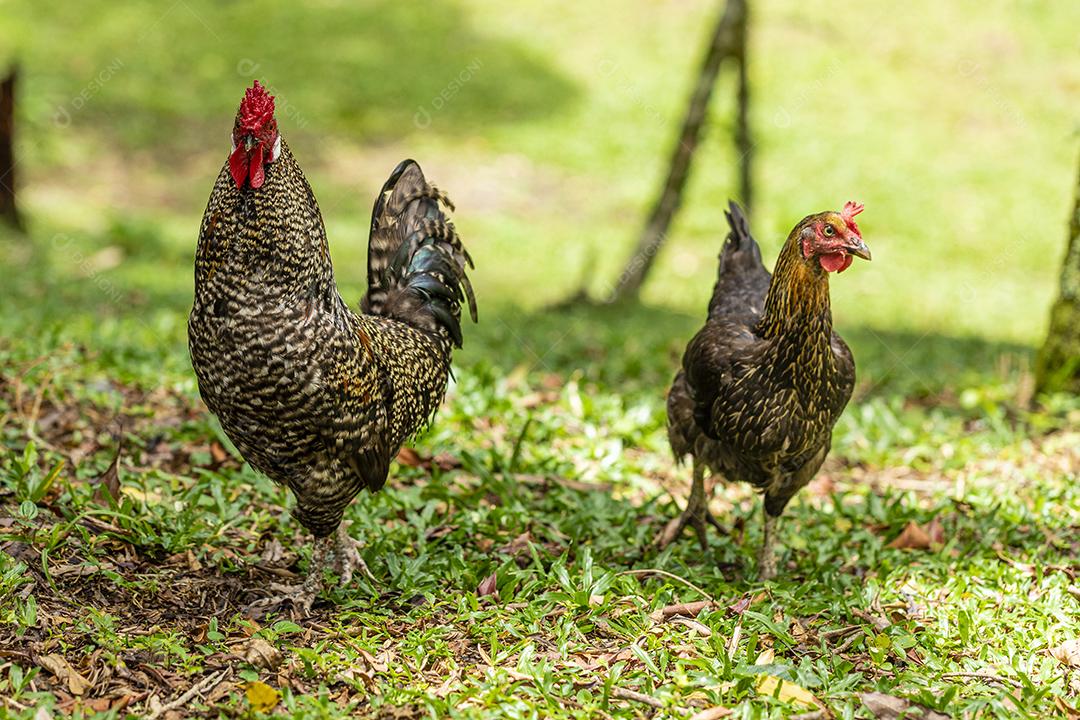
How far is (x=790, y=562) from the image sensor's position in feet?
18.1

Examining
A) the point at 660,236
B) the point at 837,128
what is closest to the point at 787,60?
the point at 837,128

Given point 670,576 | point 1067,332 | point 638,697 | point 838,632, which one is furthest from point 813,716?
point 1067,332

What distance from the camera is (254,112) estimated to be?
388cm

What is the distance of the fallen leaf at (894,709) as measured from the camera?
3.77 meters

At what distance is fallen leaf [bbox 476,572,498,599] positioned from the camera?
15.4 ft

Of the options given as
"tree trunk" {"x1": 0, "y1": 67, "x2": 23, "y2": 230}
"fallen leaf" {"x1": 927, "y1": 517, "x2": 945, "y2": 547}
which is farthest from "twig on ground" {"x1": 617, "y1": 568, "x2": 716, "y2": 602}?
"tree trunk" {"x1": 0, "y1": 67, "x2": 23, "y2": 230}

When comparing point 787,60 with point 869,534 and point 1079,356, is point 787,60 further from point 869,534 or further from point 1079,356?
point 869,534

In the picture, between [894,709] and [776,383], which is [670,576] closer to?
[776,383]

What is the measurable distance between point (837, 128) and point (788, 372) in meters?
16.3

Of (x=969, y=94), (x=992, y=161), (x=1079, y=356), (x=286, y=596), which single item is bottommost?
(x=286, y=596)

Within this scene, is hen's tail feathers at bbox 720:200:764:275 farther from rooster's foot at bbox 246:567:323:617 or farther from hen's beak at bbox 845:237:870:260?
rooster's foot at bbox 246:567:323:617

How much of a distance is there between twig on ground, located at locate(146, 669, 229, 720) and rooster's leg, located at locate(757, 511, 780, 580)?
2.62 meters

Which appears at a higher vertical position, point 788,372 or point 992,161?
point 992,161

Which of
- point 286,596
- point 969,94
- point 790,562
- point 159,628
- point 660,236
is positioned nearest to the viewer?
point 159,628
